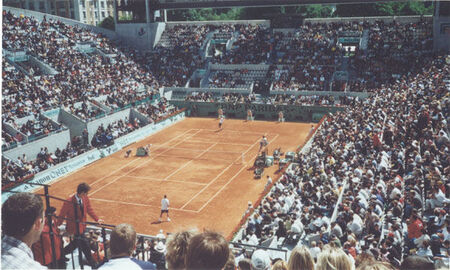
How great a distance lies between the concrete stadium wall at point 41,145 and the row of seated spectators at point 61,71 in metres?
3.30

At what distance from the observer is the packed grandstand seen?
42.9 feet

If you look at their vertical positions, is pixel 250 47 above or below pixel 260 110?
above

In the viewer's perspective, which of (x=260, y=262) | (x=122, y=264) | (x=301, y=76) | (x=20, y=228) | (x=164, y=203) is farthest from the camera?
(x=301, y=76)

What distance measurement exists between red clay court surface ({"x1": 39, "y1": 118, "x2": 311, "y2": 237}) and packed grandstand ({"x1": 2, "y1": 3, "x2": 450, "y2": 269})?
2.63 meters

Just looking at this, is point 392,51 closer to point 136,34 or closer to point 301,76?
point 301,76

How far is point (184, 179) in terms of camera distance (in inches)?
1121


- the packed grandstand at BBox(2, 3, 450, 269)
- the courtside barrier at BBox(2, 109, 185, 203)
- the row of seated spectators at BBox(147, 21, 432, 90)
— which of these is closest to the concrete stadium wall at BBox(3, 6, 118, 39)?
the packed grandstand at BBox(2, 3, 450, 269)

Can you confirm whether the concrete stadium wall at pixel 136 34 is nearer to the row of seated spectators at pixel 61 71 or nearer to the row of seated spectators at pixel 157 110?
the row of seated spectators at pixel 61 71

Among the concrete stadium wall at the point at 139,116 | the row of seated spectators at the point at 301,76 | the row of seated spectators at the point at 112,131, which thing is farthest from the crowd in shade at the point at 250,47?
the row of seated spectators at the point at 112,131

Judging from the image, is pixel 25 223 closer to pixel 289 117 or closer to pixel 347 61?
pixel 289 117

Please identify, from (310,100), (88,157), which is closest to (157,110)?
(88,157)

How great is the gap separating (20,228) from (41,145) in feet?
100

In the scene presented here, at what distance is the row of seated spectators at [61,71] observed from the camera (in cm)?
3691

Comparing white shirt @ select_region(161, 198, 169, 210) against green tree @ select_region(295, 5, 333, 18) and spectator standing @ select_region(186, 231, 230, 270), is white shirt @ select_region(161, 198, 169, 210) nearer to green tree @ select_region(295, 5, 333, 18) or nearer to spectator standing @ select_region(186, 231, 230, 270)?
spectator standing @ select_region(186, 231, 230, 270)
